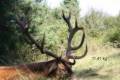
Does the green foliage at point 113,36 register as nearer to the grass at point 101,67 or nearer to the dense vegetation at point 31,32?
the dense vegetation at point 31,32

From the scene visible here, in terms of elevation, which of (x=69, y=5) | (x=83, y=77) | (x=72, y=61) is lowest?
(x=69, y=5)

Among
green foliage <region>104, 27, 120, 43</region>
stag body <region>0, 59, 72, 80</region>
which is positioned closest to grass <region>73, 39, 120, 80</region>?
stag body <region>0, 59, 72, 80</region>

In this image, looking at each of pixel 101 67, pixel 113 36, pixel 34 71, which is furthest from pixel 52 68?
pixel 113 36

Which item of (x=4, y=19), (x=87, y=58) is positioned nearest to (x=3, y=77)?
(x=87, y=58)

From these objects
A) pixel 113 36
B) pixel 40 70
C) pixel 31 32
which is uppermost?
pixel 40 70

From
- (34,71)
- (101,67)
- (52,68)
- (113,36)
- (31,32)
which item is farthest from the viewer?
(113,36)

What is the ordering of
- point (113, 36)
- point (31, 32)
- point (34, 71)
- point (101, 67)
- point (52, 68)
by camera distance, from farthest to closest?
point (113, 36) < point (31, 32) < point (101, 67) < point (52, 68) < point (34, 71)

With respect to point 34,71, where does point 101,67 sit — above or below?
below

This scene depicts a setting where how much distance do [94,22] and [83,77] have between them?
514 inches

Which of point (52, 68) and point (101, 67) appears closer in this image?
point (52, 68)

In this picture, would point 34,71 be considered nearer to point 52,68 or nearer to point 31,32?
point 52,68

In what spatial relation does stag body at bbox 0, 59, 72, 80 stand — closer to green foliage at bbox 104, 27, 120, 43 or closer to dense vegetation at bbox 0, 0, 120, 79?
dense vegetation at bbox 0, 0, 120, 79

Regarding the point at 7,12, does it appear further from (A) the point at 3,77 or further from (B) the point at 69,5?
(B) the point at 69,5

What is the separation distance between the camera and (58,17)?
73.6 feet
